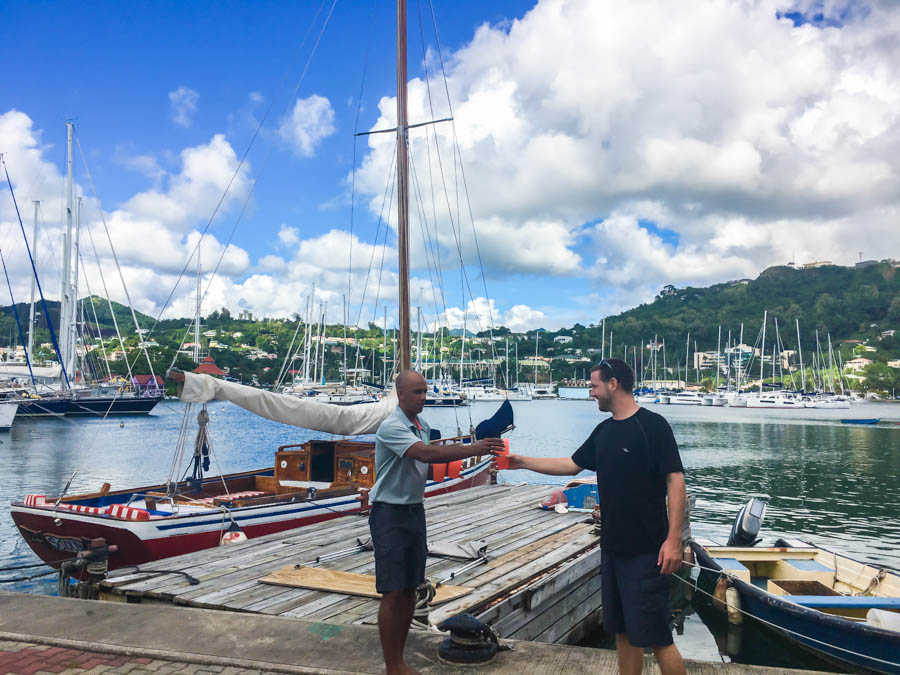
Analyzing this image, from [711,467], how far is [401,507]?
31.0 m

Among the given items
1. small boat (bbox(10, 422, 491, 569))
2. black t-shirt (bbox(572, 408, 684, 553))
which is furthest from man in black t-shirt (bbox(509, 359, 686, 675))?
small boat (bbox(10, 422, 491, 569))

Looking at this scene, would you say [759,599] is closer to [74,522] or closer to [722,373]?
[74,522]

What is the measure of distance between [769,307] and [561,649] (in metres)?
155

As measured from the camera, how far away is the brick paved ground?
165 inches

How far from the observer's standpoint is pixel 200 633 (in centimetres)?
488

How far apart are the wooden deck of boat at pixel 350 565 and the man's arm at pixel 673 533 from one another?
276 cm

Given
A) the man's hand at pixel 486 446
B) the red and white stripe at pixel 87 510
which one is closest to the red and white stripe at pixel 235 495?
the red and white stripe at pixel 87 510

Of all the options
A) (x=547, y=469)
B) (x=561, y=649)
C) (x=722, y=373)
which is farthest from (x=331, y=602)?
(x=722, y=373)

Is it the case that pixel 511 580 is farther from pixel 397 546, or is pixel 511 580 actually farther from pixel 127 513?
pixel 127 513

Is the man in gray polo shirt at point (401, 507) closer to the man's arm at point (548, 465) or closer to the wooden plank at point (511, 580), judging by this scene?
the man's arm at point (548, 465)

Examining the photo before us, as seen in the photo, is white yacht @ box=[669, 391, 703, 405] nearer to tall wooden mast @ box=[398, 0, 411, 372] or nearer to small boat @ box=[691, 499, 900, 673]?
small boat @ box=[691, 499, 900, 673]

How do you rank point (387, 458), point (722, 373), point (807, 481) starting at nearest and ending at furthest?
point (387, 458) → point (807, 481) → point (722, 373)

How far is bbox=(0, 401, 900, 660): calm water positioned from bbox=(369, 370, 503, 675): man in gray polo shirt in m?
7.62

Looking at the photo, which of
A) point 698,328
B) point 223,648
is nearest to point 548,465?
point 223,648
